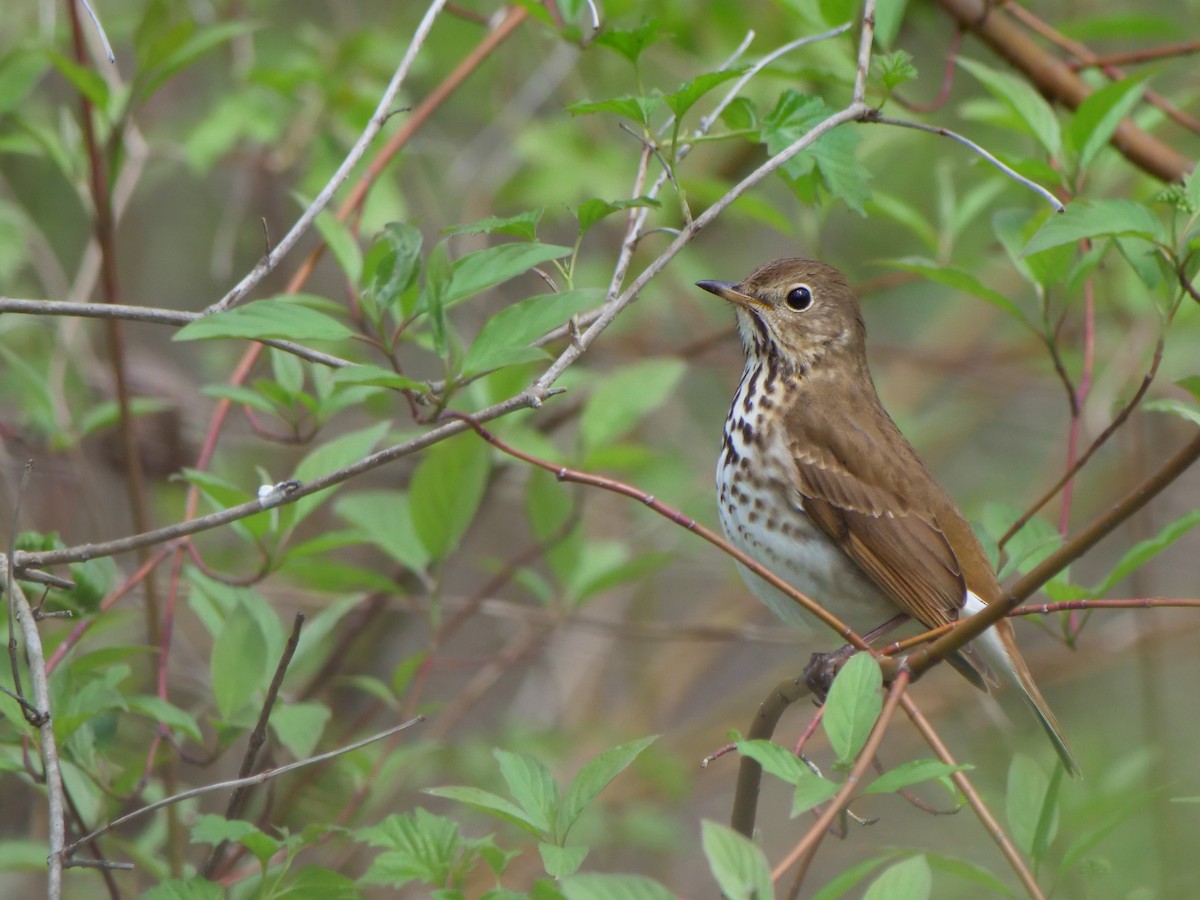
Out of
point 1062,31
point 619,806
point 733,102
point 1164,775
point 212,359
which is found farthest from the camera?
point 619,806

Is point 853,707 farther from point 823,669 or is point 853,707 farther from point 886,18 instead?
point 886,18

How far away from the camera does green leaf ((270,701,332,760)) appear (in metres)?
2.50

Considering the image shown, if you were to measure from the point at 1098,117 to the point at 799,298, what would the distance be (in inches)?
47.1

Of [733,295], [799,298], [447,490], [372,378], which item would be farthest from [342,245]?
[799,298]

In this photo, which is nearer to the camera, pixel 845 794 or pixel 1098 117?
pixel 845 794

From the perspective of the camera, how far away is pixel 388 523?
3043 mm

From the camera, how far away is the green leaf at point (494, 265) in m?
1.86

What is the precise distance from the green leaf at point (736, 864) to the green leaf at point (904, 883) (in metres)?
0.31

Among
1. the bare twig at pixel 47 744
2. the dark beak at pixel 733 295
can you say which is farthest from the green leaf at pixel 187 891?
the dark beak at pixel 733 295

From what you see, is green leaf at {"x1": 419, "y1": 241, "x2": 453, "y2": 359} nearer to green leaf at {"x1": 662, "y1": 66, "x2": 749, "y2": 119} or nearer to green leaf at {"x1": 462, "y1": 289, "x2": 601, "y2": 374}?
green leaf at {"x1": 462, "y1": 289, "x2": 601, "y2": 374}

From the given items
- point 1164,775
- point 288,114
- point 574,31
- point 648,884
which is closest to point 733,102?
point 574,31

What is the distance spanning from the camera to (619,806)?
17.3 ft

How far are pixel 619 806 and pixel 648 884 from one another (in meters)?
3.99

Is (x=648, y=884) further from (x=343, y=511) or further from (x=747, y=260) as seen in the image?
(x=747, y=260)
